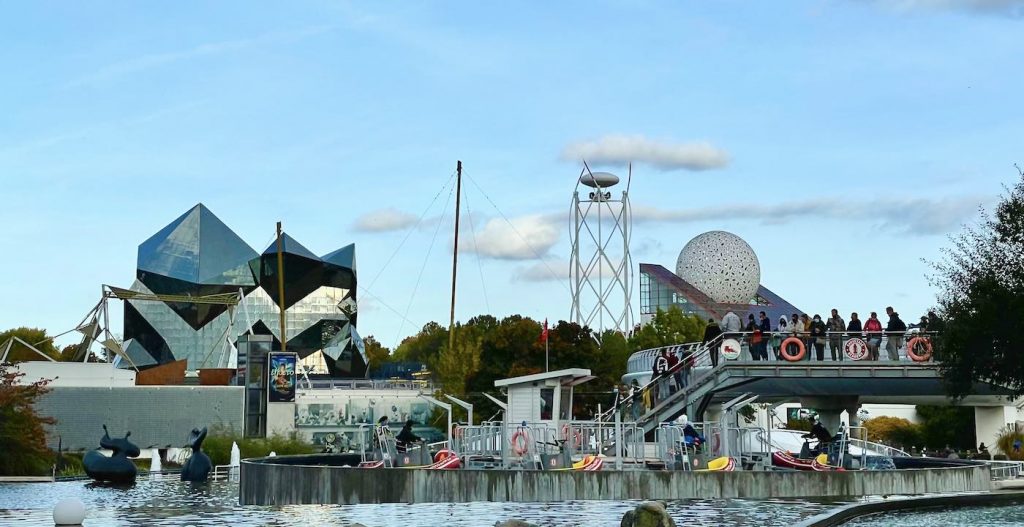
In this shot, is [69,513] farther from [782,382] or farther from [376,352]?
[376,352]

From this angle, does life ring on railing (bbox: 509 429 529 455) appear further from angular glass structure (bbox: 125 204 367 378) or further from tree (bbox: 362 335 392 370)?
tree (bbox: 362 335 392 370)

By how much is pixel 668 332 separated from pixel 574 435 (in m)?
62.2

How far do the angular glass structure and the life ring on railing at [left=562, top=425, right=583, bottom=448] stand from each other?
77.1 metres

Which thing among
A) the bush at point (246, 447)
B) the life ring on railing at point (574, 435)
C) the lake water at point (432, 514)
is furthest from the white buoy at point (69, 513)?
the bush at point (246, 447)

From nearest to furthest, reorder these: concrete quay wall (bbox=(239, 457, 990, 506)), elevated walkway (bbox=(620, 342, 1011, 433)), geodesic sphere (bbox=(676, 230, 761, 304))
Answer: concrete quay wall (bbox=(239, 457, 990, 506)), elevated walkway (bbox=(620, 342, 1011, 433)), geodesic sphere (bbox=(676, 230, 761, 304))

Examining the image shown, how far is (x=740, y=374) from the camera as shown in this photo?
38219mm

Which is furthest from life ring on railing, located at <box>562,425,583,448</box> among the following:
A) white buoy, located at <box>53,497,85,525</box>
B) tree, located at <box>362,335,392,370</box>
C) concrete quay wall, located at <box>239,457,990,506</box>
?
tree, located at <box>362,335,392,370</box>

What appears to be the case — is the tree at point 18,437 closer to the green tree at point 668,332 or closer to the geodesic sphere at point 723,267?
the green tree at point 668,332

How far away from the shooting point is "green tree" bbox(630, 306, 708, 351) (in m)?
91.9

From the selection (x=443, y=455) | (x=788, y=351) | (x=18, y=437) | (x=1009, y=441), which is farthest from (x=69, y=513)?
(x=1009, y=441)

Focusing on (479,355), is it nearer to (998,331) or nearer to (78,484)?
(78,484)

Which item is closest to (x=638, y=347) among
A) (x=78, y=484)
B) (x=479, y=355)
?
(x=479, y=355)

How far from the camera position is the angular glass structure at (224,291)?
363ft

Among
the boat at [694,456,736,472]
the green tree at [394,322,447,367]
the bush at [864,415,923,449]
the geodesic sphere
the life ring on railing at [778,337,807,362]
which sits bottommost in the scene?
the boat at [694,456,736,472]
